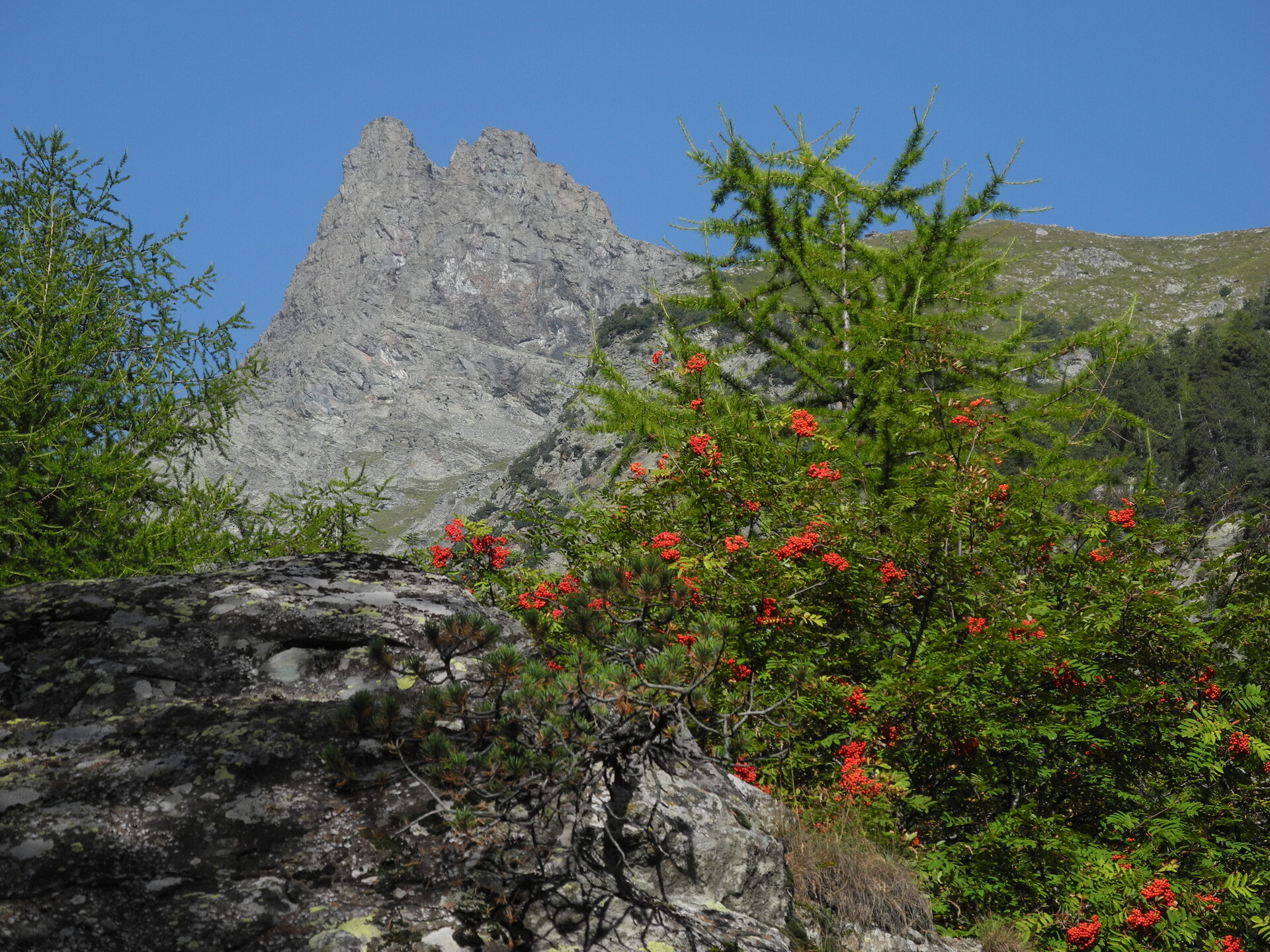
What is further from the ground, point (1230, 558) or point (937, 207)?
point (937, 207)

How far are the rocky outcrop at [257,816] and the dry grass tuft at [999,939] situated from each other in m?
1.20

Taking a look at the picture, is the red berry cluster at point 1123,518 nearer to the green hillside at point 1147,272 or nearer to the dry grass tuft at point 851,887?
the dry grass tuft at point 851,887

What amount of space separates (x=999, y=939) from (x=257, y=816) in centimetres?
339

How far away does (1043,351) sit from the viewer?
1011 cm

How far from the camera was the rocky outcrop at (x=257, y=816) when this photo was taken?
7.78 feet

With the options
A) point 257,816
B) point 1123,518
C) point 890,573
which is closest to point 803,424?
point 890,573

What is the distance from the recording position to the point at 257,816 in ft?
8.95

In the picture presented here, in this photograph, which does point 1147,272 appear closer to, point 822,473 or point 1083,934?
point 822,473

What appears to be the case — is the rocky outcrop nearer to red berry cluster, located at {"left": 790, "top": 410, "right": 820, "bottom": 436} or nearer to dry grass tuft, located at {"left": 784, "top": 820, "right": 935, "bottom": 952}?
dry grass tuft, located at {"left": 784, "top": 820, "right": 935, "bottom": 952}

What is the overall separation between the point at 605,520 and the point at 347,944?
5.05 meters

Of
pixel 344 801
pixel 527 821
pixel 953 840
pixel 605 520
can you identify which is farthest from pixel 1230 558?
pixel 344 801

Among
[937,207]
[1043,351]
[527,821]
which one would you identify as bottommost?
[527,821]

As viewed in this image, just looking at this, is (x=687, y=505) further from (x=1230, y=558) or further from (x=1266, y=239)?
(x=1266, y=239)

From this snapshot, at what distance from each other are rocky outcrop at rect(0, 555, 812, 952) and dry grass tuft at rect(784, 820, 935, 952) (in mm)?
256
